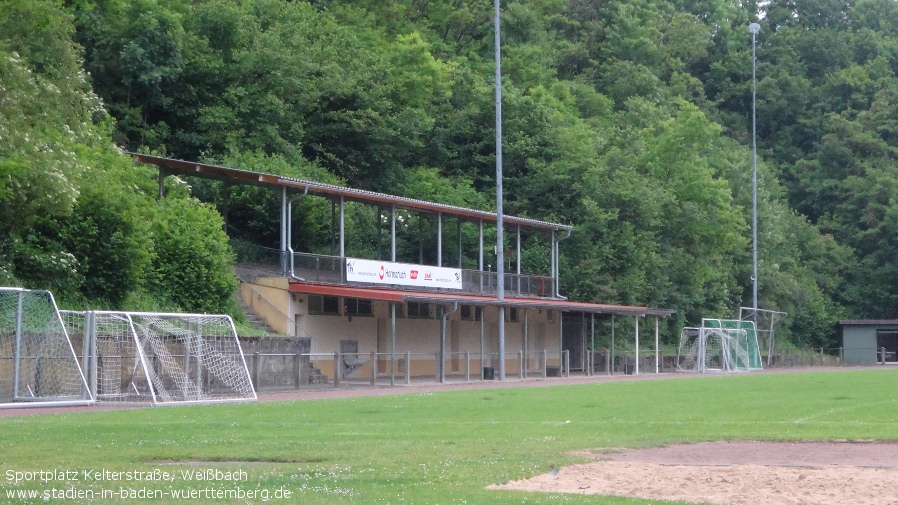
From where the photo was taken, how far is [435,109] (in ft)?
203

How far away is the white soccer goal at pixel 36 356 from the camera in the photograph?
23.1 metres

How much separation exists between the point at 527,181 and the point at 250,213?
1854cm

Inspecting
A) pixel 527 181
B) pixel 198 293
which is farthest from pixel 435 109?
pixel 198 293

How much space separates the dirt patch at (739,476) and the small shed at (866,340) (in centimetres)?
5807

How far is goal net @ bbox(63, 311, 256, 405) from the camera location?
2455 centimetres

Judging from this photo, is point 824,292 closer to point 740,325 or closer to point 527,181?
point 740,325

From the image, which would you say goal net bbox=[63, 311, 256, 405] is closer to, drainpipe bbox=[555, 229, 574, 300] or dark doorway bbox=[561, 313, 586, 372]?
drainpipe bbox=[555, 229, 574, 300]

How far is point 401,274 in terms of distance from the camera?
40438 millimetres

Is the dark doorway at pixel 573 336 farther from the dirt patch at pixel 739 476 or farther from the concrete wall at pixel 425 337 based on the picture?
the dirt patch at pixel 739 476

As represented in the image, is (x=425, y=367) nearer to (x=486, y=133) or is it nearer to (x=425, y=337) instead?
(x=425, y=337)

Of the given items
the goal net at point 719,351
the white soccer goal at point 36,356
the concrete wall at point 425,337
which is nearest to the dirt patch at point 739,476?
the white soccer goal at point 36,356

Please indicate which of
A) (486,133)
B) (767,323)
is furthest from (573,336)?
(767,323)

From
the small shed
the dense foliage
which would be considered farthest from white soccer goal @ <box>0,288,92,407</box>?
the small shed

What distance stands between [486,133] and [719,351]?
17668 millimetres
